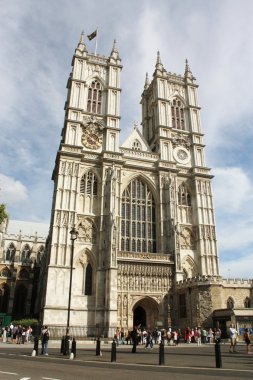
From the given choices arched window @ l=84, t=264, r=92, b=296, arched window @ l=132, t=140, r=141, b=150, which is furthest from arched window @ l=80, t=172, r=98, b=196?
arched window @ l=84, t=264, r=92, b=296

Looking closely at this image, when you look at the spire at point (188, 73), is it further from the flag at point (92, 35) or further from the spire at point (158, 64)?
the flag at point (92, 35)

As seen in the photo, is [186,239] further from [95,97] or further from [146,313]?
[95,97]

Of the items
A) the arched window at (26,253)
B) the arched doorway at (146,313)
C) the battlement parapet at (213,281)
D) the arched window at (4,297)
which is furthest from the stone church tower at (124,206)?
the arched window at (26,253)

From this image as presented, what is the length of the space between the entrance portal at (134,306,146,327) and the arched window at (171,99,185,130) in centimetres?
2429

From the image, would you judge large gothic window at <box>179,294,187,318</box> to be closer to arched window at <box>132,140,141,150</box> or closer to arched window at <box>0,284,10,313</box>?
arched window at <box>132,140,141,150</box>

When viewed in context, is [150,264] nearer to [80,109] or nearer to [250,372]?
[80,109]

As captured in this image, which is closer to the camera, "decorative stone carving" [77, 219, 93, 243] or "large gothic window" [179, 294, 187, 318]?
"large gothic window" [179, 294, 187, 318]

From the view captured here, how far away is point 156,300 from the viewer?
32.9 meters

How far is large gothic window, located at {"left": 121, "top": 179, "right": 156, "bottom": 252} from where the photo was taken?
120 ft

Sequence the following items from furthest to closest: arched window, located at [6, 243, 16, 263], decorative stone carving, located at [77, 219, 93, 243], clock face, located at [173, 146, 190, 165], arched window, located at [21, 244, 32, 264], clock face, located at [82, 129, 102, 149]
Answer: arched window, located at [21, 244, 32, 264], arched window, located at [6, 243, 16, 263], clock face, located at [173, 146, 190, 165], clock face, located at [82, 129, 102, 149], decorative stone carving, located at [77, 219, 93, 243]

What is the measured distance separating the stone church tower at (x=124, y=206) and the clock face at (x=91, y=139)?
121 mm

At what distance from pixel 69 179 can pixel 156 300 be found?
15557mm

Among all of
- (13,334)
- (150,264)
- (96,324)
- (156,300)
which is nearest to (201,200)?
(150,264)

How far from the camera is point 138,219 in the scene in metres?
37.8
